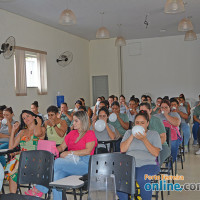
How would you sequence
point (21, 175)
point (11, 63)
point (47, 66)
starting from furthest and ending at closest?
point (47, 66) → point (11, 63) → point (21, 175)

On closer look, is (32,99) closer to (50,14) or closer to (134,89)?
(50,14)

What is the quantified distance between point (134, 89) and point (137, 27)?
3.11 meters

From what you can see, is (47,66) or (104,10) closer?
(104,10)

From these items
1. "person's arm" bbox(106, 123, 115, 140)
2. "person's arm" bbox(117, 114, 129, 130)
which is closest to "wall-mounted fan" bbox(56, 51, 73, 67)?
"person's arm" bbox(117, 114, 129, 130)

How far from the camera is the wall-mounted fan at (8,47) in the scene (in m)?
6.66

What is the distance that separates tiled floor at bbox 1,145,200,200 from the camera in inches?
147

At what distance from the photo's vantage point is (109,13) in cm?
818

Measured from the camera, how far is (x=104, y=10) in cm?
786

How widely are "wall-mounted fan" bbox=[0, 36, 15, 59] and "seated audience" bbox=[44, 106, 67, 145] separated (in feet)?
8.86

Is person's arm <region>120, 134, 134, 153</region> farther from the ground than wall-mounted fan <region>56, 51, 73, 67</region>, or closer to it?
closer to it

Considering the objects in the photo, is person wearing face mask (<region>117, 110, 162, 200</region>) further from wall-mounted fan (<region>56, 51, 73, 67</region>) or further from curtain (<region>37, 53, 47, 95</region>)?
wall-mounted fan (<region>56, 51, 73, 67</region>)

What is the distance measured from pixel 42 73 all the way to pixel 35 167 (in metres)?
6.76

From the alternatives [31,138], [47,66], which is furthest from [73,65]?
[31,138]

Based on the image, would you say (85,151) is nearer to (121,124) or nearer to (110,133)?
(110,133)
